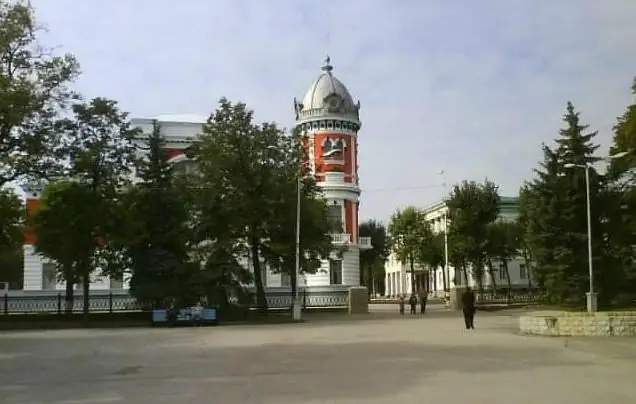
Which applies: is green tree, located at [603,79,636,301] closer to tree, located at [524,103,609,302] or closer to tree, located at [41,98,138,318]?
tree, located at [524,103,609,302]

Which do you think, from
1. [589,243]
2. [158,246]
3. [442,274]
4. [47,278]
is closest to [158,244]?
[158,246]

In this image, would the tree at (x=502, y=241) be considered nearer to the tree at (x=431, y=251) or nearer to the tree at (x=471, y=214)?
the tree at (x=471, y=214)

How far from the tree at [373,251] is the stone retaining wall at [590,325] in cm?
5801

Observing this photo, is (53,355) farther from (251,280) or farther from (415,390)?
(251,280)

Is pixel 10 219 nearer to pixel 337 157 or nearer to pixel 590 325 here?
pixel 590 325

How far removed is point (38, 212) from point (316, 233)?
573 inches

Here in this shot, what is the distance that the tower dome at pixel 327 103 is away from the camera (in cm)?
6412

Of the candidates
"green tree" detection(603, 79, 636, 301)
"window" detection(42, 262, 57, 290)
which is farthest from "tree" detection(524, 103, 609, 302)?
"window" detection(42, 262, 57, 290)

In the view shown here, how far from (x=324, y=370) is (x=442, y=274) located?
78.6 meters

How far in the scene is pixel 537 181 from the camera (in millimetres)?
41594

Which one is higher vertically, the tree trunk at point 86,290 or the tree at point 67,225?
the tree at point 67,225

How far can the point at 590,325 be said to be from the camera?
24.3 metres

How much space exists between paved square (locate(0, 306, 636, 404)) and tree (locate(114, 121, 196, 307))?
1240cm

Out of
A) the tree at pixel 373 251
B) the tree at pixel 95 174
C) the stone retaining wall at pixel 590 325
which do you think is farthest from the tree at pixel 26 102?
the tree at pixel 373 251
